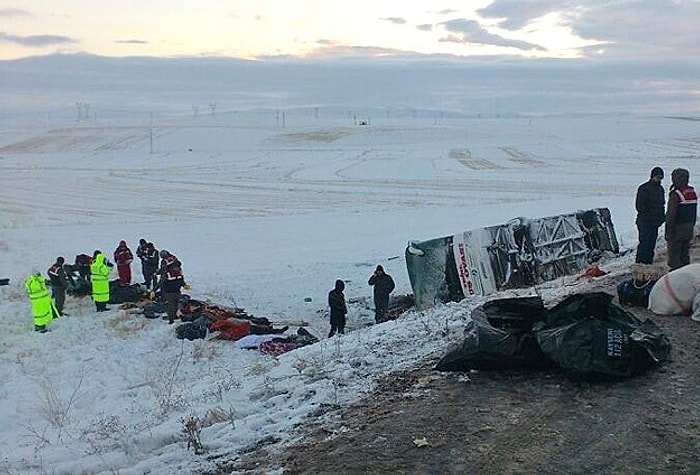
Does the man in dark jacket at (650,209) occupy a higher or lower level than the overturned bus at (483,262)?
higher


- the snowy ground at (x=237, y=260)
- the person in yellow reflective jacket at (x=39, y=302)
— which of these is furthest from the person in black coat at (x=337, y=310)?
the person in yellow reflective jacket at (x=39, y=302)

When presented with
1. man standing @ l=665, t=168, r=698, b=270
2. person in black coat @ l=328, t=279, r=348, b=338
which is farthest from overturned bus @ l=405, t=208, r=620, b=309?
man standing @ l=665, t=168, r=698, b=270

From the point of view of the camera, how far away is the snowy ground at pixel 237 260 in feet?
20.3

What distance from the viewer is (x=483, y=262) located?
13.1 m

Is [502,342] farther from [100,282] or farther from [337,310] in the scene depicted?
[100,282]

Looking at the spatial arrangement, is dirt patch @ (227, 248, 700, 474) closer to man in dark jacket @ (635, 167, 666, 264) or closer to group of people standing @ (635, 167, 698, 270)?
group of people standing @ (635, 167, 698, 270)

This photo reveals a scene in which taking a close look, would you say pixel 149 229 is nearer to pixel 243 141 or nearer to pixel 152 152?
pixel 152 152

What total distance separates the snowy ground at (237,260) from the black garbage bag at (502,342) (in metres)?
0.73

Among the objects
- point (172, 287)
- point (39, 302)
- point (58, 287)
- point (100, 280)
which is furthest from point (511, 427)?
point (58, 287)

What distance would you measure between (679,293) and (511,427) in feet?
10.7

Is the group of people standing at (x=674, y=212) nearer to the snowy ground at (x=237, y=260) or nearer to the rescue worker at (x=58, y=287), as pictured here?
the snowy ground at (x=237, y=260)

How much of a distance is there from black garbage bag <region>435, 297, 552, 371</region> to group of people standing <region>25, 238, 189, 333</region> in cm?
841

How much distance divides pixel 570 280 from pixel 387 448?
7601mm

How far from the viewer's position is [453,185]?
39906 millimetres
